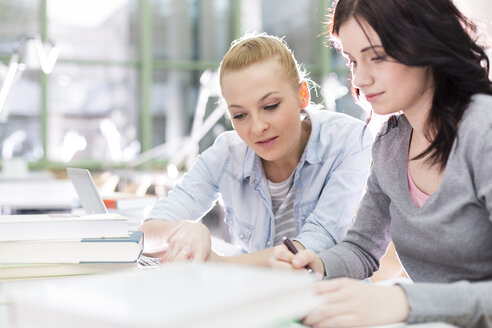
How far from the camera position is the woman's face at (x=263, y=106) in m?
1.43

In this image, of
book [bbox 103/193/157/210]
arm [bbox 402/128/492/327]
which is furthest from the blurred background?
arm [bbox 402/128/492/327]

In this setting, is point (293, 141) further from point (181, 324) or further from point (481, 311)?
point (181, 324)

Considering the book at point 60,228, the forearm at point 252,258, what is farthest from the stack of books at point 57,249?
the forearm at point 252,258

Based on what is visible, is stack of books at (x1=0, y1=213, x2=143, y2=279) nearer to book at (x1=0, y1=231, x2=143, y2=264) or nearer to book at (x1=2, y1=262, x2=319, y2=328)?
book at (x1=0, y1=231, x2=143, y2=264)

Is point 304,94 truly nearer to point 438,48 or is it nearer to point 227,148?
point 227,148

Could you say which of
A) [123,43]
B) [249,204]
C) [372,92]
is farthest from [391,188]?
[123,43]

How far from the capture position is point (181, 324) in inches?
18.4

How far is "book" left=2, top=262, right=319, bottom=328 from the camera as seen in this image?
49cm

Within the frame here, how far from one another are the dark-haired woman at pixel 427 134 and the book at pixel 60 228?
0.32 metres

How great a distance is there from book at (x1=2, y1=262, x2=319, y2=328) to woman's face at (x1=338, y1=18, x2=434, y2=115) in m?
0.56

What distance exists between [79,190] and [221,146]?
47 cm

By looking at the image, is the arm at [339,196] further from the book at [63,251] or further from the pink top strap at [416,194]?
the book at [63,251]

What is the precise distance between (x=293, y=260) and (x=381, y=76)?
37 centimetres

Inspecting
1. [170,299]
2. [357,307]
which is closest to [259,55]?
[357,307]
